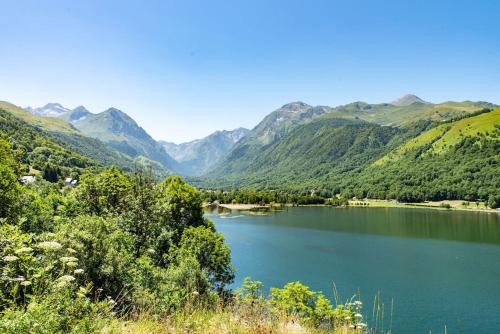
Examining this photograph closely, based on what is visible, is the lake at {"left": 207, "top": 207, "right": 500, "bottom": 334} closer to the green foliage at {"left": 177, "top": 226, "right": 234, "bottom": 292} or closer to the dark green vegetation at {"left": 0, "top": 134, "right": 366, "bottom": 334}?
the dark green vegetation at {"left": 0, "top": 134, "right": 366, "bottom": 334}

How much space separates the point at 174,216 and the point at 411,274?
157 feet

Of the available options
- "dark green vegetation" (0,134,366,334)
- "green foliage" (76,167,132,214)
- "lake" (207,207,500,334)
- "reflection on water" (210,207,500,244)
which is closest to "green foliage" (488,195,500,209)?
"reflection on water" (210,207,500,244)

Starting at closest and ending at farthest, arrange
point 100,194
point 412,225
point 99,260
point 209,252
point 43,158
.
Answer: point 99,260 < point 209,252 < point 100,194 < point 412,225 < point 43,158

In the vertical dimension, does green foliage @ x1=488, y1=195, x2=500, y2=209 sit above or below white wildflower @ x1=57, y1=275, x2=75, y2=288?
below

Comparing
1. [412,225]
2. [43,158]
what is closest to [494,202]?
[412,225]

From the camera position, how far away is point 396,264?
75.8 meters

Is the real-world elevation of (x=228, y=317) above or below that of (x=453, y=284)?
above

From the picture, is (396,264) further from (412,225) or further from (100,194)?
(412,225)

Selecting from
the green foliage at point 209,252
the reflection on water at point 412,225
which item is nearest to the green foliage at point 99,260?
the green foliage at point 209,252

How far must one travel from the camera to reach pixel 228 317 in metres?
7.59

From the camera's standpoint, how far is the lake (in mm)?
47531

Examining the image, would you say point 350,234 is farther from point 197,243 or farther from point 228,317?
point 228,317

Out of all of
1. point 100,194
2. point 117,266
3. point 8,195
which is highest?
point 8,195

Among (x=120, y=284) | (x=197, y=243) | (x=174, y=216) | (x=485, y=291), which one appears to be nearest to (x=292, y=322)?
(x=120, y=284)
